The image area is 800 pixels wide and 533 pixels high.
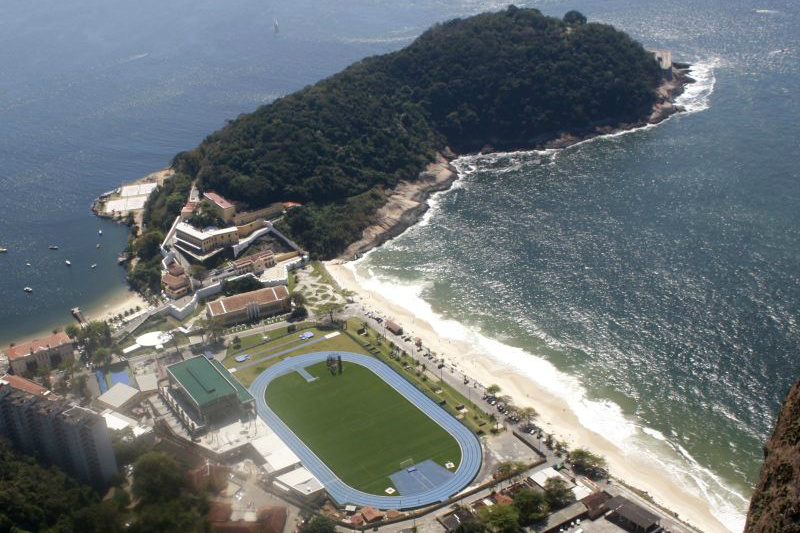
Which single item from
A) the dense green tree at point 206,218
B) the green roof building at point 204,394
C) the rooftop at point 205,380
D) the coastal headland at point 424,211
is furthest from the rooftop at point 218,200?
the green roof building at point 204,394

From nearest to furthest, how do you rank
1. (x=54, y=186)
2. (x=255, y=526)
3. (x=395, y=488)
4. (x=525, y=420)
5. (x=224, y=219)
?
(x=255, y=526) < (x=395, y=488) < (x=525, y=420) < (x=224, y=219) < (x=54, y=186)

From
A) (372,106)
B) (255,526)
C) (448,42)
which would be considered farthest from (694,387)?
(448,42)

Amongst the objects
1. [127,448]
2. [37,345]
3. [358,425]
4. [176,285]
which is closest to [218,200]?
[176,285]

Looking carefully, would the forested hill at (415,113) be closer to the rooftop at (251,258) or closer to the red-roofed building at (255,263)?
the rooftop at (251,258)

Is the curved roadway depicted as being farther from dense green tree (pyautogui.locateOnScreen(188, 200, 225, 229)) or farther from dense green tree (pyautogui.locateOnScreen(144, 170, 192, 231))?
dense green tree (pyautogui.locateOnScreen(144, 170, 192, 231))

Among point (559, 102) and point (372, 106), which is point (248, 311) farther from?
point (559, 102)

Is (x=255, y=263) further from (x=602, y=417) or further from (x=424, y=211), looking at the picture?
(x=602, y=417)

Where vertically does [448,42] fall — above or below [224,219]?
above
